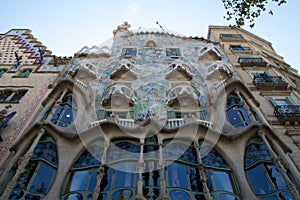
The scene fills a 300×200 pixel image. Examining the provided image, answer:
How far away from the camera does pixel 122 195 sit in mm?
8289

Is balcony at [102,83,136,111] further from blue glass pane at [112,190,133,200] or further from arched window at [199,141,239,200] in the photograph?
blue glass pane at [112,190,133,200]

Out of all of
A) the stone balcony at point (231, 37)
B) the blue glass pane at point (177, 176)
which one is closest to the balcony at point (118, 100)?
the blue glass pane at point (177, 176)

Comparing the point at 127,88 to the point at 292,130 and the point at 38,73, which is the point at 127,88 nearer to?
the point at 38,73

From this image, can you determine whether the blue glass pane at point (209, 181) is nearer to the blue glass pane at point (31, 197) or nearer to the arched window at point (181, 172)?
the arched window at point (181, 172)

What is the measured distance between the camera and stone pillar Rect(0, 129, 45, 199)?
7.96 meters

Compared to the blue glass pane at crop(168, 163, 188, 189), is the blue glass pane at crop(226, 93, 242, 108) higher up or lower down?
higher up

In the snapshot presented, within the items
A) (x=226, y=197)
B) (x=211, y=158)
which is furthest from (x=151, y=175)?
(x=211, y=158)

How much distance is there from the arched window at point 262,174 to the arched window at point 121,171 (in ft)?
13.9

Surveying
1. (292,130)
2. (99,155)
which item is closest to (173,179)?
(99,155)

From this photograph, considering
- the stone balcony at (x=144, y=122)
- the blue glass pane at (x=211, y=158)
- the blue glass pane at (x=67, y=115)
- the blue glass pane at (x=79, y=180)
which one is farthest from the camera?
the blue glass pane at (x=67, y=115)

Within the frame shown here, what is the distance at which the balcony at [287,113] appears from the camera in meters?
12.4

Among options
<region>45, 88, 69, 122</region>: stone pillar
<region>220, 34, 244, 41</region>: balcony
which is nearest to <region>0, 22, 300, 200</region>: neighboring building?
<region>45, 88, 69, 122</region>: stone pillar

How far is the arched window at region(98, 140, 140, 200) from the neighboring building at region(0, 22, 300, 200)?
35mm

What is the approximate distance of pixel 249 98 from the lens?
12.7m
